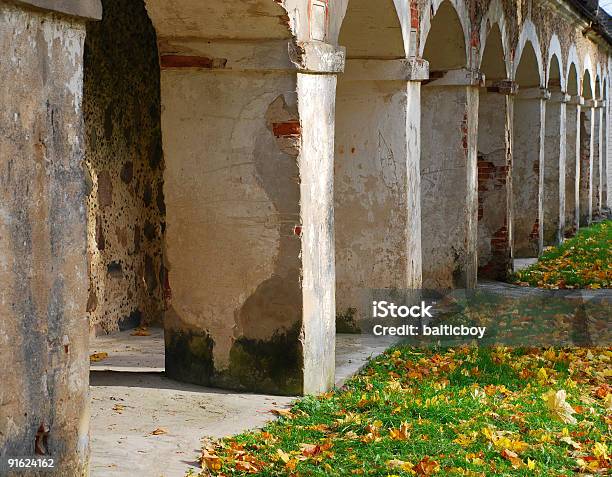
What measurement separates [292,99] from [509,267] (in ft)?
24.0

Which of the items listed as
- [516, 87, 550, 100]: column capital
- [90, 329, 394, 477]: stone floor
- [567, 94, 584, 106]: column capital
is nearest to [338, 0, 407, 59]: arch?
[90, 329, 394, 477]: stone floor

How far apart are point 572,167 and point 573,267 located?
6.39 metres

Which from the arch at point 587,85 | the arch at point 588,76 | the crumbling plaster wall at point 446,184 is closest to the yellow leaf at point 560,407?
the crumbling plaster wall at point 446,184

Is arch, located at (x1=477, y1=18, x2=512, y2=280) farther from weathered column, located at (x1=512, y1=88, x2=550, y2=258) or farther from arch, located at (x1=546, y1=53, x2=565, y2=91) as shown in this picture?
arch, located at (x1=546, y1=53, x2=565, y2=91)

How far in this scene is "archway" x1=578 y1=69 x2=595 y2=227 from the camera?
22.3 metres

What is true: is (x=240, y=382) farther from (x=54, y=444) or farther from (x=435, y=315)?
(x=435, y=315)

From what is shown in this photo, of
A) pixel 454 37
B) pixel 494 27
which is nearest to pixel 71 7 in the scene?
pixel 454 37

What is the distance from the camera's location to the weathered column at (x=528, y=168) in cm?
1518

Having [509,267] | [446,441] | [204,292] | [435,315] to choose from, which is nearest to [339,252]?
[435,315]

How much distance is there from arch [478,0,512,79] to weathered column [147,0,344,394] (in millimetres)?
5253

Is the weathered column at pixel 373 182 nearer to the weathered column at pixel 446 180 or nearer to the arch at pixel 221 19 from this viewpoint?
the weathered column at pixel 446 180

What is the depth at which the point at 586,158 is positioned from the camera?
22.7 meters

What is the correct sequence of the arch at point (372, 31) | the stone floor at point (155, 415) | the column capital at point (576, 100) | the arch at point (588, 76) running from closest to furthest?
1. the stone floor at point (155, 415)
2. the arch at point (372, 31)
3. the column capital at point (576, 100)
4. the arch at point (588, 76)

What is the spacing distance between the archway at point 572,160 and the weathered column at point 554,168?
2135mm
